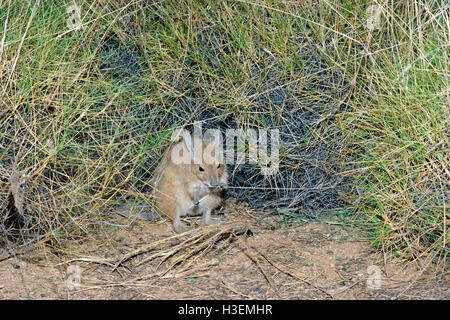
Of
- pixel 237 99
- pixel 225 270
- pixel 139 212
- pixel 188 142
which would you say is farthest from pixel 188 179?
pixel 225 270

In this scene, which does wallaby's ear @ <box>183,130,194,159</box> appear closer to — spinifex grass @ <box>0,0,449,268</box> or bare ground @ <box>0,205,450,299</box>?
spinifex grass @ <box>0,0,449,268</box>

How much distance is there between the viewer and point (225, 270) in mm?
3564

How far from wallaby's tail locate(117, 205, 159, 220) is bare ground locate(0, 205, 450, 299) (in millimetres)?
189

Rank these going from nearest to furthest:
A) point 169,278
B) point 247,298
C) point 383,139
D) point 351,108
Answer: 1. point 247,298
2. point 169,278
3. point 383,139
4. point 351,108

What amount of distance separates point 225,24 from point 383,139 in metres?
1.53

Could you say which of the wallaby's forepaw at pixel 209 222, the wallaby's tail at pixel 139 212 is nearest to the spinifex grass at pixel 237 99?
the wallaby's tail at pixel 139 212

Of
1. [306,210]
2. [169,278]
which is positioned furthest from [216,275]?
[306,210]

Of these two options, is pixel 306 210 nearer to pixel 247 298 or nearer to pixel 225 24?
pixel 247 298

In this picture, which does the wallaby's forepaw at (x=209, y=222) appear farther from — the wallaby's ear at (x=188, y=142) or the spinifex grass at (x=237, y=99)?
the wallaby's ear at (x=188, y=142)

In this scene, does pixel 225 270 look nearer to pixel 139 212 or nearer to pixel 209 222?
pixel 209 222

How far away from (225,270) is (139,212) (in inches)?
34.5

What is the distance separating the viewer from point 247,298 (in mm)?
3240

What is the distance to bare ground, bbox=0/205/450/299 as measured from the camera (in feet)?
10.7

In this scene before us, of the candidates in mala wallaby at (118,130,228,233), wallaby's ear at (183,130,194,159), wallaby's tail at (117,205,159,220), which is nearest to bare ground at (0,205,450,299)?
wallaby's tail at (117,205,159,220)
